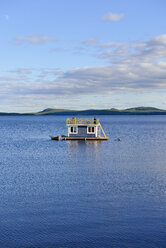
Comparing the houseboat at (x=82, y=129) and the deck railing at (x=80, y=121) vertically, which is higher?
the deck railing at (x=80, y=121)

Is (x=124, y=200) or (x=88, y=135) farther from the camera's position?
(x=88, y=135)

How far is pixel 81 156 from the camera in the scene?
177ft

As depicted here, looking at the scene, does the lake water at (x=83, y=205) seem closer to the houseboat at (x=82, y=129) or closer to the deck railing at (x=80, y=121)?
the deck railing at (x=80, y=121)

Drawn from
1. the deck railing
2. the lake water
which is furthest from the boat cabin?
the lake water

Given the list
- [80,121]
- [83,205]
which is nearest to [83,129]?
[80,121]

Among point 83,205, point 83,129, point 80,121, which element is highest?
point 80,121

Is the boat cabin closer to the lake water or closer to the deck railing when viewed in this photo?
the deck railing

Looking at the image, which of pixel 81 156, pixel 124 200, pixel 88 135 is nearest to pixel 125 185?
pixel 124 200

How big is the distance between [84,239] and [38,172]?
69.9 ft

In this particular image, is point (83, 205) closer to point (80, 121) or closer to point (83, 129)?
point (80, 121)

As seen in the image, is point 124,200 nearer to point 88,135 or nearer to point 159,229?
point 159,229

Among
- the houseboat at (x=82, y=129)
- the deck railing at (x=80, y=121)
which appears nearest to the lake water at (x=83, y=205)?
the deck railing at (x=80, y=121)

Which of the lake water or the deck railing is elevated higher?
the deck railing

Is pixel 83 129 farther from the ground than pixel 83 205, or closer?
farther from the ground
